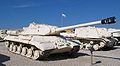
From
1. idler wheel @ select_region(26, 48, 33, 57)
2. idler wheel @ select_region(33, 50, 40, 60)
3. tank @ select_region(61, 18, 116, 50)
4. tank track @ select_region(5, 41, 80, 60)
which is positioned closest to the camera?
tank track @ select_region(5, 41, 80, 60)

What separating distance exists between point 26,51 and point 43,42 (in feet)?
8.29

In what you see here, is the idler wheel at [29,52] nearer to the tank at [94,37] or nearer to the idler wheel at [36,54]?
the idler wheel at [36,54]

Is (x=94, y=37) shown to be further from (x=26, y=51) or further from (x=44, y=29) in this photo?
(x=26, y=51)

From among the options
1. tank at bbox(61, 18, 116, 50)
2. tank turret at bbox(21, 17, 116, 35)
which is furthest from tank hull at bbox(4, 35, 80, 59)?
tank at bbox(61, 18, 116, 50)

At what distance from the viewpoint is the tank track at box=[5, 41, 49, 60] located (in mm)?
14450

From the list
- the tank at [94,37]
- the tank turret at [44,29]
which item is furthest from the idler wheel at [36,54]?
the tank at [94,37]

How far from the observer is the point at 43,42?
14562 millimetres

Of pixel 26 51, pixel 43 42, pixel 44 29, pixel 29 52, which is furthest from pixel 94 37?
pixel 43 42

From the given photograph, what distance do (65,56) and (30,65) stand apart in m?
4.67

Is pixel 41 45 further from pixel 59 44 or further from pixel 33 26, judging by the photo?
pixel 33 26

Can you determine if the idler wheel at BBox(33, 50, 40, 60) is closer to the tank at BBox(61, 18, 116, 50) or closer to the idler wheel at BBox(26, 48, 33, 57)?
the idler wheel at BBox(26, 48, 33, 57)

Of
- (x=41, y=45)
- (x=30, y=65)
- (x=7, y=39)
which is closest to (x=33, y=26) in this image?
(x=7, y=39)

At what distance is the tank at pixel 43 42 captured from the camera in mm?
14080

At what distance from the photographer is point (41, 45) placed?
13.9m
